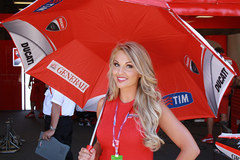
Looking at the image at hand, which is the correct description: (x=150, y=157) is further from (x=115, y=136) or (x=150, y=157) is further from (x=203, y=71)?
(x=203, y=71)

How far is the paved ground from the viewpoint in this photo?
5.23 meters

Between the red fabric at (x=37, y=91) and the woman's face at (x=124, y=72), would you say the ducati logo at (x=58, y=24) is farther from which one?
the red fabric at (x=37, y=91)

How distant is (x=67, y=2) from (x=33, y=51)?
464 mm

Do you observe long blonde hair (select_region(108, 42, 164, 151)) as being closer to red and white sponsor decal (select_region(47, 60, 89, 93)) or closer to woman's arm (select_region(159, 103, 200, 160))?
woman's arm (select_region(159, 103, 200, 160))

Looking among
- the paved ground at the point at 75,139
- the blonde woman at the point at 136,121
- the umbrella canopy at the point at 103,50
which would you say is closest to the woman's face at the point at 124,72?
the blonde woman at the point at 136,121

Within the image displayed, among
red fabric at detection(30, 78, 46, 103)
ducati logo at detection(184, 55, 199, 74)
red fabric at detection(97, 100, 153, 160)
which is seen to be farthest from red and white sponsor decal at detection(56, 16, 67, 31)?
red fabric at detection(30, 78, 46, 103)

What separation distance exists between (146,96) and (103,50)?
1.44 ft

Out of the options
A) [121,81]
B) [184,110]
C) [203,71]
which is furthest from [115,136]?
[203,71]

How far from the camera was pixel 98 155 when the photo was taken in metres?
1.98

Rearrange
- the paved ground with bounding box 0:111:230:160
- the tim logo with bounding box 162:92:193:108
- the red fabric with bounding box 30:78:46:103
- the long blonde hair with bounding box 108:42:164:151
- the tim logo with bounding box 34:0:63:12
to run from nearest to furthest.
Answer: the tim logo with bounding box 34:0:63:12
the long blonde hair with bounding box 108:42:164:151
the tim logo with bounding box 162:92:193:108
the paved ground with bounding box 0:111:230:160
the red fabric with bounding box 30:78:46:103

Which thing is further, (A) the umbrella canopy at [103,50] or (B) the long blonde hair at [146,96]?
(B) the long blonde hair at [146,96]

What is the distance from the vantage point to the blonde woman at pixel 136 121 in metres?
1.73

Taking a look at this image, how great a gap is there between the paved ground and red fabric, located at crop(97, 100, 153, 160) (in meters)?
1.00

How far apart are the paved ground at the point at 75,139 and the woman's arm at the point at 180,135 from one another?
87 centimetres
